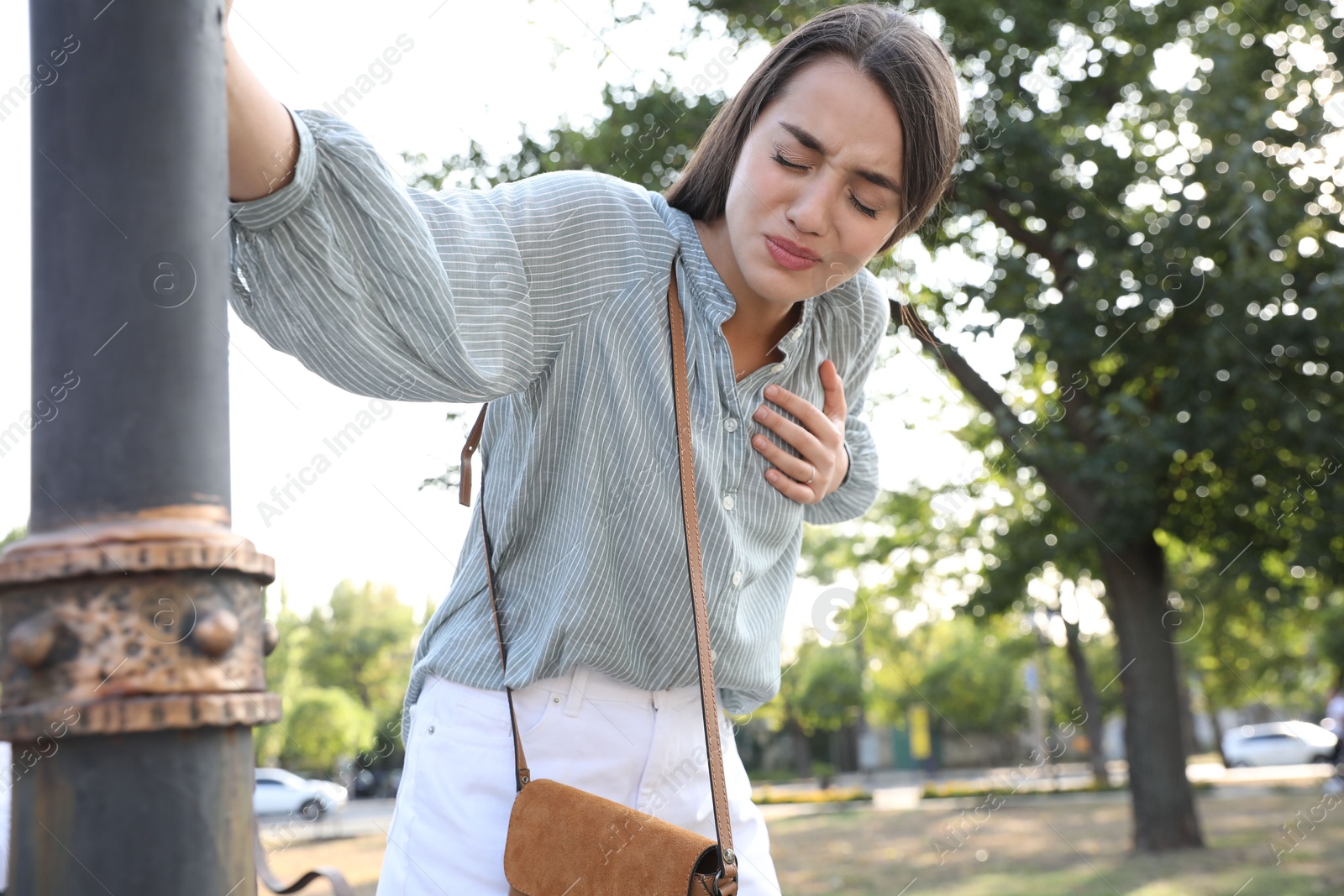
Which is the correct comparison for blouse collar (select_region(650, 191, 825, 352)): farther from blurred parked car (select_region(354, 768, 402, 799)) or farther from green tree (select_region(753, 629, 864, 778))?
green tree (select_region(753, 629, 864, 778))

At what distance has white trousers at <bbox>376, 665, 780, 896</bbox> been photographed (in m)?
1.58

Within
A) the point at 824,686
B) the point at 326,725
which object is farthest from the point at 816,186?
the point at 824,686

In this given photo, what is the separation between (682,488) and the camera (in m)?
1.54

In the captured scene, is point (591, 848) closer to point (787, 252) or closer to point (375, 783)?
point (787, 252)

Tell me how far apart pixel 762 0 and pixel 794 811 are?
1726 centimetres

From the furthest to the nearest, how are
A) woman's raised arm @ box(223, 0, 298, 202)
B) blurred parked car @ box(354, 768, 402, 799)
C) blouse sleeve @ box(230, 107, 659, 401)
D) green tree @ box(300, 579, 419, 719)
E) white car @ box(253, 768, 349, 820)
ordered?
white car @ box(253, 768, 349, 820) < blurred parked car @ box(354, 768, 402, 799) < green tree @ box(300, 579, 419, 719) < blouse sleeve @ box(230, 107, 659, 401) < woman's raised arm @ box(223, 0, 298, 202)

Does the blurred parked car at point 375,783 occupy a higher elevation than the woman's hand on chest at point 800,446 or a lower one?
lower

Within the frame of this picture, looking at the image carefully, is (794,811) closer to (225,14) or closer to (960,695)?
(960,695)

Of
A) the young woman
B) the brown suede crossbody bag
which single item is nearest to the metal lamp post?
the young woman

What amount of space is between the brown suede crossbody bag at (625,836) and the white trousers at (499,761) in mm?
35

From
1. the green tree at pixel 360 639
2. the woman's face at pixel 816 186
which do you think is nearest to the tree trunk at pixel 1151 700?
the woman's face at pixel 816 186

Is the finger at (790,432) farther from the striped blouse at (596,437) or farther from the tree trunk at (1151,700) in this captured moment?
the tree trunk at (1151,700)

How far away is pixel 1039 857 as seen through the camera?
11688 mm

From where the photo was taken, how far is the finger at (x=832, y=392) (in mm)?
1898
